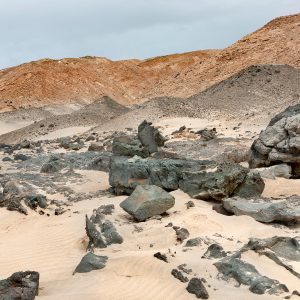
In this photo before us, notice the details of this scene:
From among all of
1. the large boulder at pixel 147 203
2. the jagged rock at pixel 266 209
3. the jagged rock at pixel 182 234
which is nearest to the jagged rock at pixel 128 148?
the large boulder at pixel 147 203

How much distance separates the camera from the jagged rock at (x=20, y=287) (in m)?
6.19

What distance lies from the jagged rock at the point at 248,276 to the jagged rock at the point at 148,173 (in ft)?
14.2

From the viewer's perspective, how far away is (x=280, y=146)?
12664 mm

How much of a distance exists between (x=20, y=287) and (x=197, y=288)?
2073 mm

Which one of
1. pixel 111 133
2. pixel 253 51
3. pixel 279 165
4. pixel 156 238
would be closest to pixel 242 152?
pixel 279 165

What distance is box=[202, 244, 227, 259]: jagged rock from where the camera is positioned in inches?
298

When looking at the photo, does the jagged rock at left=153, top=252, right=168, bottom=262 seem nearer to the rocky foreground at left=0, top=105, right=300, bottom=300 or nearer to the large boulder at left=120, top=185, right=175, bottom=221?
the rocky foreground at left=0, top=105, right=300, bottom=300

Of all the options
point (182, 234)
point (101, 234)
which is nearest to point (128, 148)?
point (101, 234)

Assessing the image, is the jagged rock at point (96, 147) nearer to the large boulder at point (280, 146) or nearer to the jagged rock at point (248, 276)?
the large boulder at point (280, 146)

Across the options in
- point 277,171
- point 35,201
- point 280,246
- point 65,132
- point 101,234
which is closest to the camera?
point 280,246

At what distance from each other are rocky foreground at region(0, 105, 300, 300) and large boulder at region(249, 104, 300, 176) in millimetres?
24

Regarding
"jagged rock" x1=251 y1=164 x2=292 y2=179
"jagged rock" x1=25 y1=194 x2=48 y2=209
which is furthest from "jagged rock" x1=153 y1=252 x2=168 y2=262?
"jagged rock" x1=251 y1=164 x2=292 y2=179

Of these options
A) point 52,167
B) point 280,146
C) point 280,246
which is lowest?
point 280,246

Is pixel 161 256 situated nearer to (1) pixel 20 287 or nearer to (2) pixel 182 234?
(2) pixel 182 234
